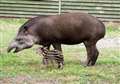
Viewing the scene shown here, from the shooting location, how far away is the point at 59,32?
9.79m

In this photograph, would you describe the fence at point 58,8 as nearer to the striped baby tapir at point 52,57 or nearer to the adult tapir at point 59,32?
the adult tapir at point 59,32

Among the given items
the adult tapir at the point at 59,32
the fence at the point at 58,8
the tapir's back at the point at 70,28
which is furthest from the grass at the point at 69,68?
the fence at the point at 58,8

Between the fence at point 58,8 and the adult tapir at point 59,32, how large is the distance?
842 centimetres

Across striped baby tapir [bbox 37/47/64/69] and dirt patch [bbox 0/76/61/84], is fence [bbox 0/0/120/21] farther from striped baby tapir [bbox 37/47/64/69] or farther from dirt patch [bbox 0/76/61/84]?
dirt patch [bbox 0/76/61/84]

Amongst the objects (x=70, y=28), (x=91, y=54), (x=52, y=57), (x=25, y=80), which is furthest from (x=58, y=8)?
(x=25, y=80)

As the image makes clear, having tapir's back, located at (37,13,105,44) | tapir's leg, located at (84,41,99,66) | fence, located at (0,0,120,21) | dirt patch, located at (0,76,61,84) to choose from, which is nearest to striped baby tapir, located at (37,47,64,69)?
tapir's back, located at (37,13,105,44)

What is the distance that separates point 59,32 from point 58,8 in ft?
29.2

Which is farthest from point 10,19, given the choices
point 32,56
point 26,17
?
point 32,56

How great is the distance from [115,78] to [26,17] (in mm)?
10372

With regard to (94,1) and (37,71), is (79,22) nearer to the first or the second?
(37,71)

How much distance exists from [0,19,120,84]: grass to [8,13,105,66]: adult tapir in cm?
41

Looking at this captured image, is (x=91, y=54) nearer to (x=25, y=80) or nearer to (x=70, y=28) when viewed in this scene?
(x=70, y=28)

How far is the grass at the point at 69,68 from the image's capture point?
8.68 metres

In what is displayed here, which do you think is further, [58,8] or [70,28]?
[58,8]
